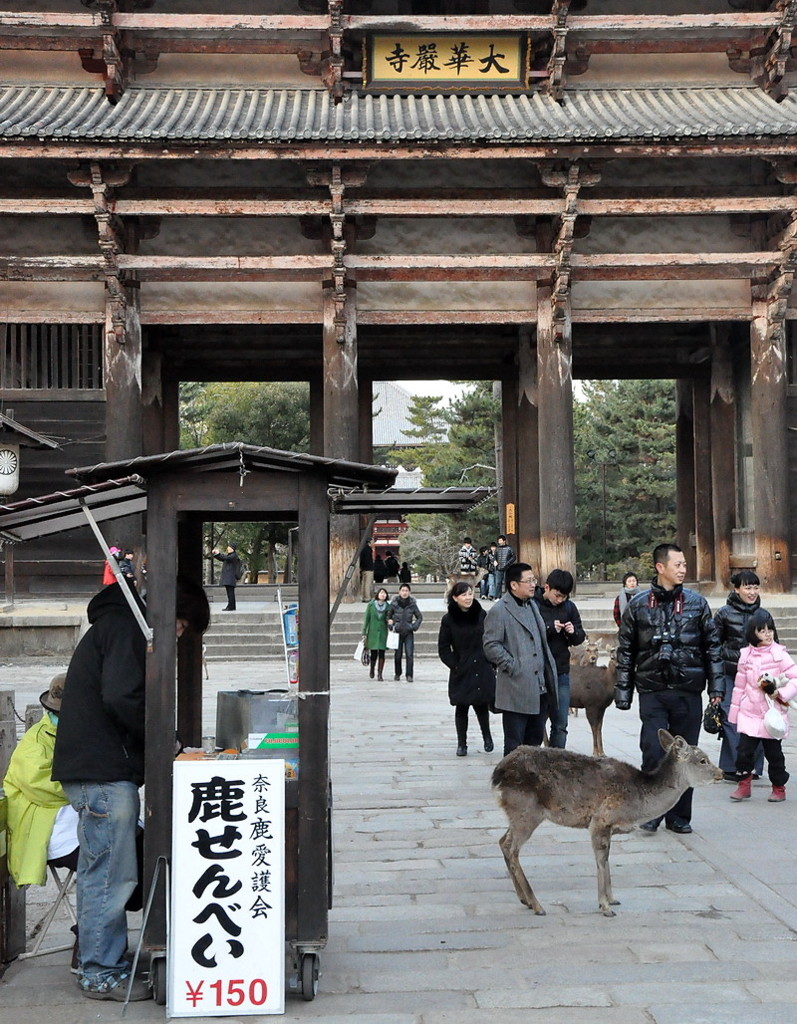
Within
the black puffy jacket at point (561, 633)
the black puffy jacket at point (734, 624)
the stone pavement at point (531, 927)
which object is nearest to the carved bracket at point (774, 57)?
the black puffy jacket at point (734, 624)

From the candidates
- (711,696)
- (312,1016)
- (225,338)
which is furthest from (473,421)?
(312,1016)

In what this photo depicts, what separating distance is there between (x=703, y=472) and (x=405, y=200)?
940cm

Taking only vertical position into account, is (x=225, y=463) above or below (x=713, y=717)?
above

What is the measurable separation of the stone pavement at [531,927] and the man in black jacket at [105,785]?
22 centimetres

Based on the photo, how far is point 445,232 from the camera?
1911 cm

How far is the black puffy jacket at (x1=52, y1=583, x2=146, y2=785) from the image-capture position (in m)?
4.51

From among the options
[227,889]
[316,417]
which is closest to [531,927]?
[227,889]

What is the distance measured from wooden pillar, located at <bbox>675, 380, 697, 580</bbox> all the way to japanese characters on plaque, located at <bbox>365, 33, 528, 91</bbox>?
29.4 ft

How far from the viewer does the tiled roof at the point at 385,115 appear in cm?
1673

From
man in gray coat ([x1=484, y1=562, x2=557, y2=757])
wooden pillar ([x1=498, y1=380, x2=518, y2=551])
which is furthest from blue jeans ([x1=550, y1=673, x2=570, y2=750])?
wooden pillar ([x1=498, y1=380, x2=518, y2=551])

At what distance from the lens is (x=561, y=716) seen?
823 centimetres

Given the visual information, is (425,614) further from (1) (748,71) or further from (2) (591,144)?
(1) (748,71)

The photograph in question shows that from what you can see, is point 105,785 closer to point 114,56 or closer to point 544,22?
point 114,56

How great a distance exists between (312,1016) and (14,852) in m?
1.49
